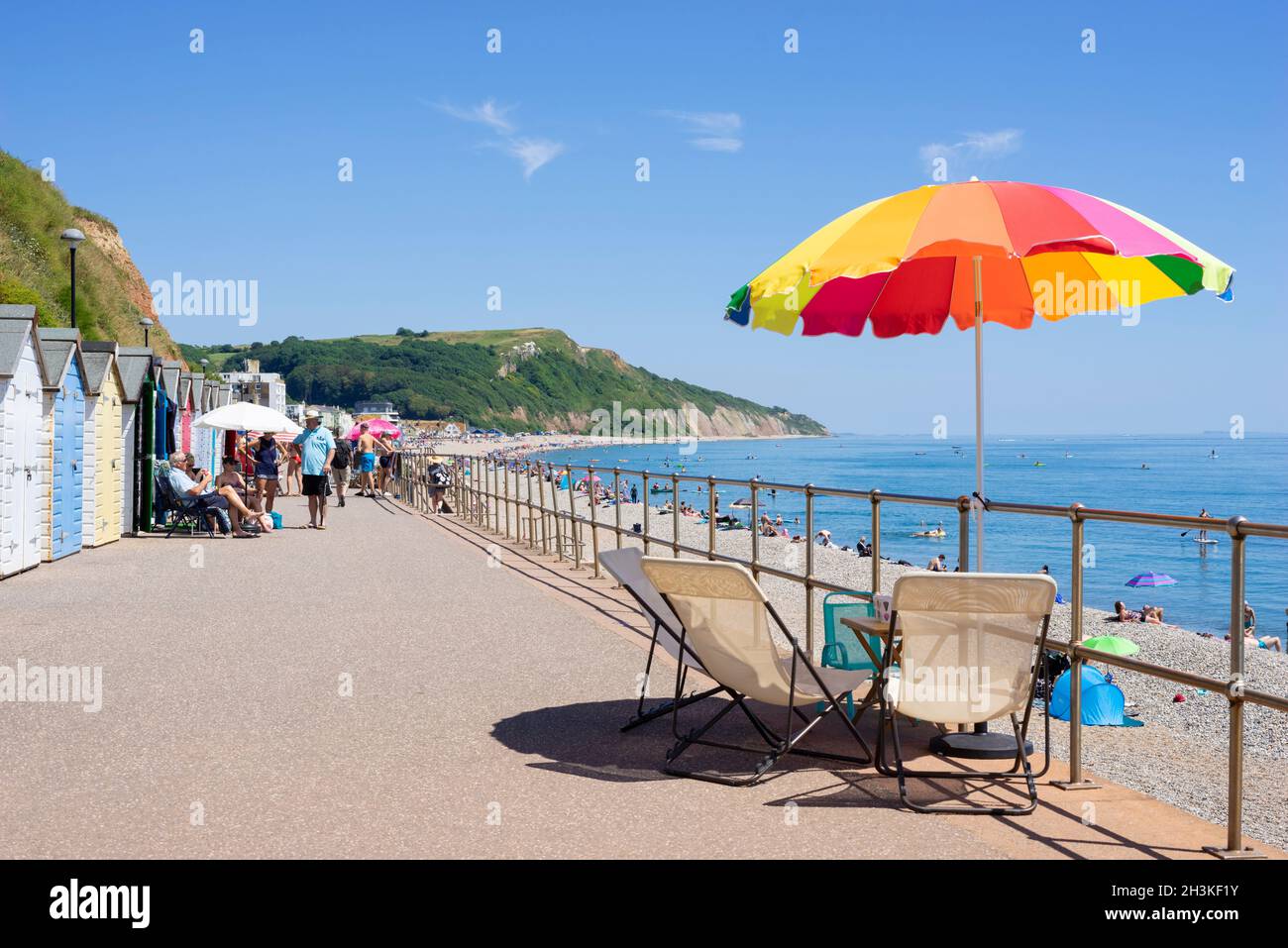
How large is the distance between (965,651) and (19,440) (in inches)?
424

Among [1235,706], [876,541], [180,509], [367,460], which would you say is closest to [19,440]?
[180,509]

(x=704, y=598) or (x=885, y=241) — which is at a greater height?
(x=885, y=241)

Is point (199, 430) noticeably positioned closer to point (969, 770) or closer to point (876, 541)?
point (876, 541)

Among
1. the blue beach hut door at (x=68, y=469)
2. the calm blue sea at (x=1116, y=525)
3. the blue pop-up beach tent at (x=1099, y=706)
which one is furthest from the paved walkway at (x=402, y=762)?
the calm blue sea at (x=1116, y=525)

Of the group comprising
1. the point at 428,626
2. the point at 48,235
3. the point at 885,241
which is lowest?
the point at 428,626

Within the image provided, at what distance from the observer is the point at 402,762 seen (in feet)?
16.9

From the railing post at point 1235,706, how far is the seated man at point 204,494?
53.3ft

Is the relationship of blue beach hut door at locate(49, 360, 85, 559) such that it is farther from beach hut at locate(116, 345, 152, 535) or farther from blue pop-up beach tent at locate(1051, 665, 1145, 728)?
blue pop-up beach tent at locate(1051, 665, 1145, 728)

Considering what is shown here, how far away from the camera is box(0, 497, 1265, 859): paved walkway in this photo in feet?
13.5

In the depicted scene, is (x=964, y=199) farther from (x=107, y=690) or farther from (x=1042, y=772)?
(x=107, y=690)
